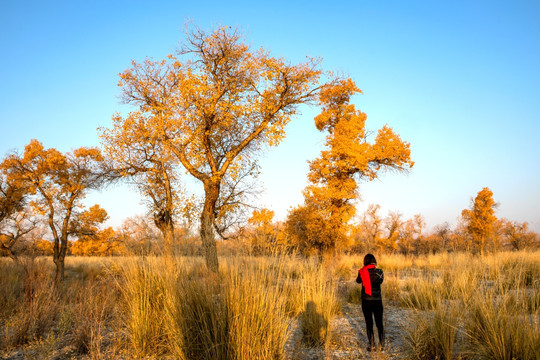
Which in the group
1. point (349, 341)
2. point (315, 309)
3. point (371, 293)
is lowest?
point (349, 341)

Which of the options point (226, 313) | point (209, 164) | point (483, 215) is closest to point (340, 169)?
point (209, 164)

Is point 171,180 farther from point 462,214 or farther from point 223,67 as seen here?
point 462,214

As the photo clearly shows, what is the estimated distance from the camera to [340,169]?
2091cm

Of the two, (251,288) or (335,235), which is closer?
(251,288)

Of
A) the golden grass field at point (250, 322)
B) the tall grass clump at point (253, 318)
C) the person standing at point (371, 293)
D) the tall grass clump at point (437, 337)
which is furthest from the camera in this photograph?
the person standing at point (371, 293)

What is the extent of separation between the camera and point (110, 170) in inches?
607

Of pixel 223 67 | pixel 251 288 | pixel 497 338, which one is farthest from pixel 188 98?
pixel 497 338

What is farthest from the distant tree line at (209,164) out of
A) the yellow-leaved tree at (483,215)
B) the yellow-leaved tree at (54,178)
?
the yellow-leaved tree at (483,215)

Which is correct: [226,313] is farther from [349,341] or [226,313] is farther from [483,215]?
[483,215]

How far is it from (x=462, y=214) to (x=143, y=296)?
144 feet

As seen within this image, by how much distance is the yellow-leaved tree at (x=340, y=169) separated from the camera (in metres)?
20.0

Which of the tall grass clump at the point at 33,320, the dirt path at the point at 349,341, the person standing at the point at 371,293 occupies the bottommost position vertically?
the dirt path at the point at 349,341

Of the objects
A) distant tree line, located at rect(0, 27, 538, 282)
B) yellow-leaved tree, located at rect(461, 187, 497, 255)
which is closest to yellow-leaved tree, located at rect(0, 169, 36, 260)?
distant tree line, located at rect(0, 27, 538, 282)

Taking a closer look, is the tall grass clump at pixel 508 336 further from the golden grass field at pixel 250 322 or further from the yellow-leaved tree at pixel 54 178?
the yellow-leaved tree at pixel 54 178
